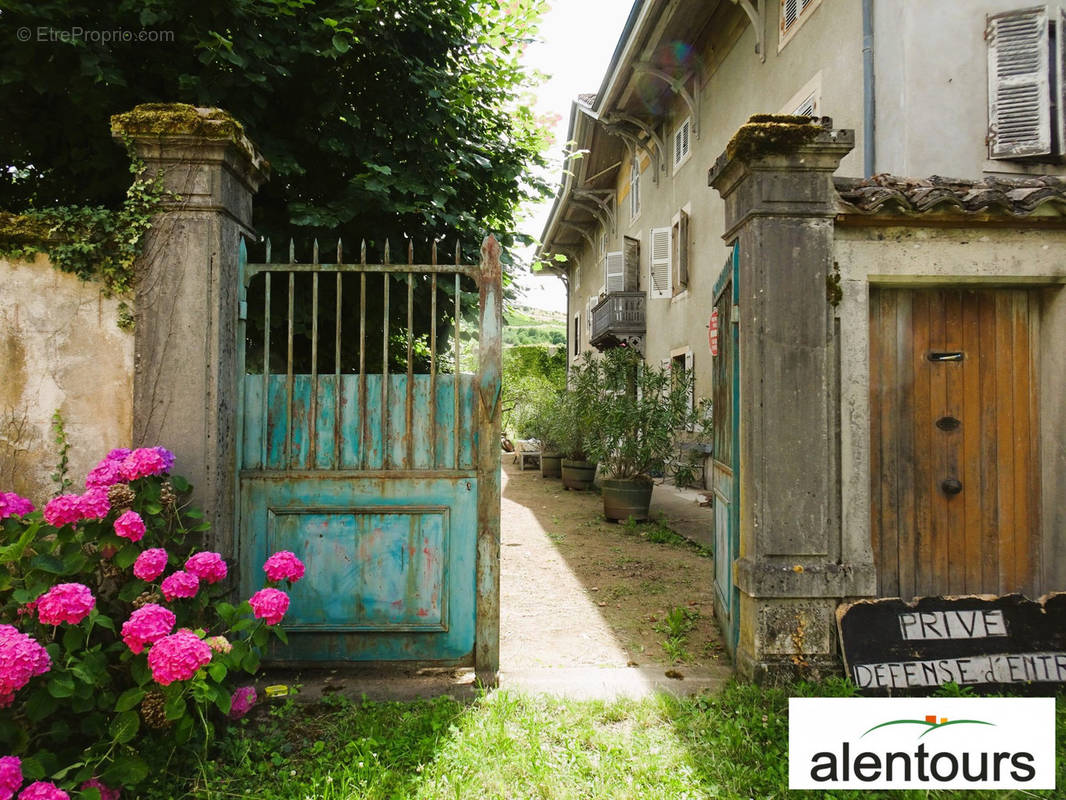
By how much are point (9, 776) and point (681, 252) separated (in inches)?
471

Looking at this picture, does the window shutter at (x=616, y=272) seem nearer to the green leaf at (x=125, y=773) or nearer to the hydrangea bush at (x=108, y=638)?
the hydrangea bush at (x=108, y=638)

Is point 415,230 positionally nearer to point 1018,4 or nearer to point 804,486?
point 804,486

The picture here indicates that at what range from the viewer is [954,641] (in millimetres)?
3428

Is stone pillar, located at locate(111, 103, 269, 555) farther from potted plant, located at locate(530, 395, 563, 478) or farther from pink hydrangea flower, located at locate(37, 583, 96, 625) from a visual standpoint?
potted plant, located at locate(530, 395, 563, 478)

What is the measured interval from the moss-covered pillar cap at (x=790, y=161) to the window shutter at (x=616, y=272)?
12187mm

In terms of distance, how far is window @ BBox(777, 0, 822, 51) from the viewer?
7.91 m

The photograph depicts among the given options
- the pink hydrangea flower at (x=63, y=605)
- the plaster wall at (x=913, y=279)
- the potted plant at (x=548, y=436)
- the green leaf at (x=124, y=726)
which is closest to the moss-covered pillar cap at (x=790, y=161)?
the plaster wall at (x=913, y=279)

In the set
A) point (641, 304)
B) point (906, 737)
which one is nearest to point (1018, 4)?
point (906, 737)

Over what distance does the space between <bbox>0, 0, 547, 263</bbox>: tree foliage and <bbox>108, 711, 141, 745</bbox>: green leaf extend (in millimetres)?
2851

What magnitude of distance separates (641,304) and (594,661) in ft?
39.7

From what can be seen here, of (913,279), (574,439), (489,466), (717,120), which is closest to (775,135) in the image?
(913,279)

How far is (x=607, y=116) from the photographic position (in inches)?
538

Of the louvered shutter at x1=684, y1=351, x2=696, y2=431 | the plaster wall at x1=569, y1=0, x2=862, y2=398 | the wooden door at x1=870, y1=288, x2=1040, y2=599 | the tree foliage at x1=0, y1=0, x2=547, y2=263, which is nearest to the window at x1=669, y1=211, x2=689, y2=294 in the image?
the plaster wall at x1=569, y1=0, x2=862, y2=398

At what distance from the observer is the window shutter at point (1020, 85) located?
5871 mm
